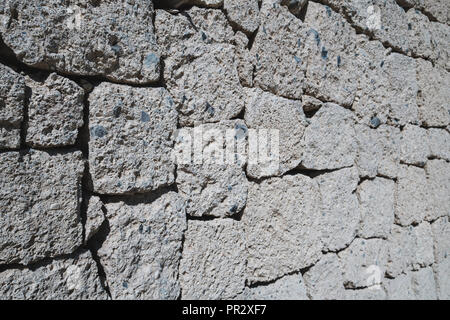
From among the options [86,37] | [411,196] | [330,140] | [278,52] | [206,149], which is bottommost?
[411,196]

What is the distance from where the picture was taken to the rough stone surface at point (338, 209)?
2.14 metres

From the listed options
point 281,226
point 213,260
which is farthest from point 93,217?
point 281,226

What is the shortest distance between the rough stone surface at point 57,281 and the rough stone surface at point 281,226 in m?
0.72

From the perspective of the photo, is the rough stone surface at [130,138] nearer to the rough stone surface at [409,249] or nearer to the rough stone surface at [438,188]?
the rough stone surface at [409,249]

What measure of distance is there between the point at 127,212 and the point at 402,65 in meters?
2.17

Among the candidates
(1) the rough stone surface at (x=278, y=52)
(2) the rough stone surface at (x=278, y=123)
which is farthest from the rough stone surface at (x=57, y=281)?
(1) the rough stone surface at (x=278, y=52)

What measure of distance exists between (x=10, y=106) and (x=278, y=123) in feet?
3.77

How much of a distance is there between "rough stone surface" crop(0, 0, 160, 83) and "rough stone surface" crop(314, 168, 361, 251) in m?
1.20

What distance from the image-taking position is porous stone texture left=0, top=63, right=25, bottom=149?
112 centimetres

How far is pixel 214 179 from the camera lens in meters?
1.65

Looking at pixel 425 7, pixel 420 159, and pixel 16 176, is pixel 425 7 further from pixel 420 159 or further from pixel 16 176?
pixel 16 176

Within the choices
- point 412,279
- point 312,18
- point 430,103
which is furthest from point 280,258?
point 430,103

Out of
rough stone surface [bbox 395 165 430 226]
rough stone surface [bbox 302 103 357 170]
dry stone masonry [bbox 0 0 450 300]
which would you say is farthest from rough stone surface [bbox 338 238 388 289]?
rough stone surface [bbox 302 103 357 170]

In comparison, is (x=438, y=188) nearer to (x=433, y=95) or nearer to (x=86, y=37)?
(x=433, y=95)
